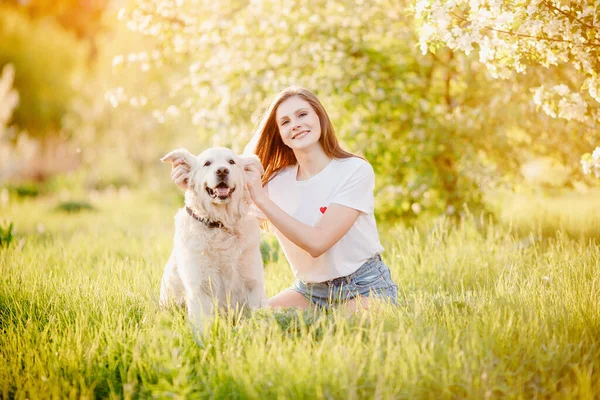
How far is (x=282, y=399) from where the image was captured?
2.38 metres

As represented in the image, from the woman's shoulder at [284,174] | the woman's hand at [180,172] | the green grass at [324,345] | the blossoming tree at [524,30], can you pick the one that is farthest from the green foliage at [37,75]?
the blossoming tree at [524,30]

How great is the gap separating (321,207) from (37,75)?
74.6ft

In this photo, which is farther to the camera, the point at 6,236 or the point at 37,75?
the point at 37,75

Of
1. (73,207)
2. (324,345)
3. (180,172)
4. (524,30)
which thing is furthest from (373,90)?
(73,207)

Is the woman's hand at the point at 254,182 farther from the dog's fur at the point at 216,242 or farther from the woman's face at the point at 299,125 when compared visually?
the woman's face at the point at 299,125

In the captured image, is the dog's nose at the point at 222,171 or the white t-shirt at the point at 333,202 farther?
the white t-shirt at the point at 333,202

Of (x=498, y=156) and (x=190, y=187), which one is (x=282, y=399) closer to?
(x=190, y=187)

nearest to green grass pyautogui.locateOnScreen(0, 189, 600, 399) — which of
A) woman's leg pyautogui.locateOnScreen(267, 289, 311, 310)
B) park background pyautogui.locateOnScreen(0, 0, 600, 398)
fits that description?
park background pyautogui.locateOnScreen(0, 0, 600, 398)

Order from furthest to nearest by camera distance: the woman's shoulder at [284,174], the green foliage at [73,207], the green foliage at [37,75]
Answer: the green foliage at [37,75] < the green foliage at [73,207] < the woman's shoulder at [284,174]

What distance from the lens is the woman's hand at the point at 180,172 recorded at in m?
3.87

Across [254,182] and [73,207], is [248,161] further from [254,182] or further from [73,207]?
[73,207]

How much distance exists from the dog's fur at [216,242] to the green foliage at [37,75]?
69.4 feet

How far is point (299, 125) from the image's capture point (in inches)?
158

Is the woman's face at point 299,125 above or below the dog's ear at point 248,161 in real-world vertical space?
above
